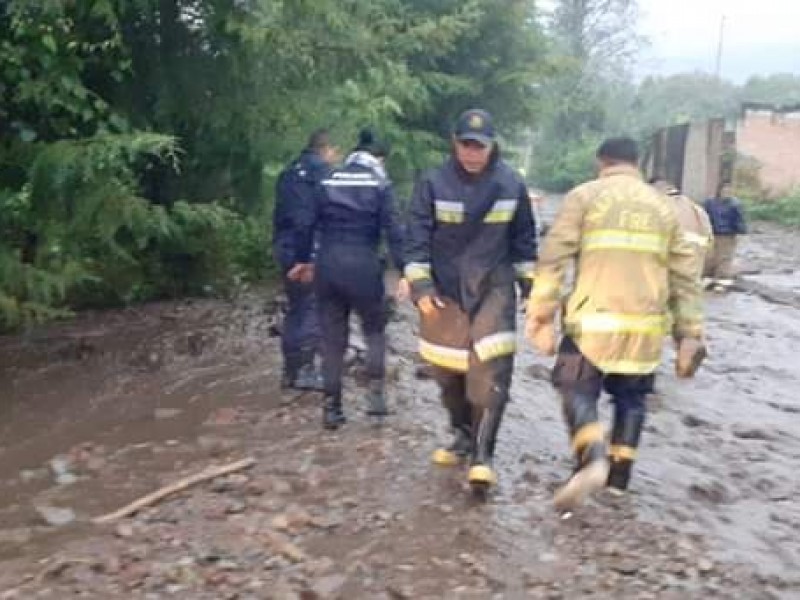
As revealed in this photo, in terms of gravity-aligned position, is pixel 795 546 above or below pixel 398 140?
below

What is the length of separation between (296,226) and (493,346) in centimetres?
245

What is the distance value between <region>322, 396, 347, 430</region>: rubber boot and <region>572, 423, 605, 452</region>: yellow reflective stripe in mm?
2011

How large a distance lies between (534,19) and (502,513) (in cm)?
1616

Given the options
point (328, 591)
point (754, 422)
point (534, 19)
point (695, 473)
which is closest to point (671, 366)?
point (754, 422)

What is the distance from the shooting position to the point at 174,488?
6469 millimetres

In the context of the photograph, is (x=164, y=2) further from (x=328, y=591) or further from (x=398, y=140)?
(x=398, y=140)

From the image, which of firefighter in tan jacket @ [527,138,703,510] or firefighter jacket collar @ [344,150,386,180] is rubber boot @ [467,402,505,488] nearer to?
firefighter in tan jacket @ [527,138,703,510]

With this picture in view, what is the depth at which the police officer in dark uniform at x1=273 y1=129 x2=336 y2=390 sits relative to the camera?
27.5ft

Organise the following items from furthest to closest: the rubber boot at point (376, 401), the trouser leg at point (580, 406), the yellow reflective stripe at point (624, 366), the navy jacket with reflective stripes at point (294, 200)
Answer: the navy jacket with reflective stripes at point (294, 200) → the rubber boot at point (376, 401) → the yellow reflective stripe at point (624, 366) → the trouser leg at point (580, 406)

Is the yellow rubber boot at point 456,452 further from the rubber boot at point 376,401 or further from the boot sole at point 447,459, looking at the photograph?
the rubber boot at point 376,401

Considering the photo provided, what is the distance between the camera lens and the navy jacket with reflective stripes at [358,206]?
24.7ft

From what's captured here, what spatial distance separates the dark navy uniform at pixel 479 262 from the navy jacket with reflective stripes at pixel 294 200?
1.99 meters

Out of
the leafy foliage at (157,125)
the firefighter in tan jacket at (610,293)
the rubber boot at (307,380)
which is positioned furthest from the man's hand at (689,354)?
the leafy foliage at (157,125)

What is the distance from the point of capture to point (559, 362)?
21.0 ft
